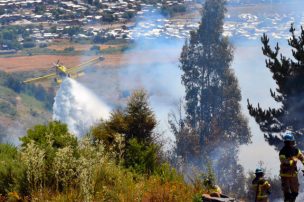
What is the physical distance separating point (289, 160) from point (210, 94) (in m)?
45.3

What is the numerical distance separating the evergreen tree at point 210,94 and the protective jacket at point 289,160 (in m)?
40.0

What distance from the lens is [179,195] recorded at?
10.6m

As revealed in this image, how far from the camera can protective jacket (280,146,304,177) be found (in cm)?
1203

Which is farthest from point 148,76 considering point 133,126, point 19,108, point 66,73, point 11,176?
point 11,176

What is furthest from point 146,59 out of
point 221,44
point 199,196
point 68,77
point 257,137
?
point 199,196

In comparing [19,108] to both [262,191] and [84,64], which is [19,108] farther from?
[262,191]

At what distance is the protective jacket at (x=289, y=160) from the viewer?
12.0m

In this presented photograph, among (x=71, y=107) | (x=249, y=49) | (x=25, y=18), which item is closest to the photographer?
(x=71, y=107)

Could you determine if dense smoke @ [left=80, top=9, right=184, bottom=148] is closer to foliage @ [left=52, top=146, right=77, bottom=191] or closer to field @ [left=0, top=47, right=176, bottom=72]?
field @ [left=0, top=47, right=176, bottom=72]

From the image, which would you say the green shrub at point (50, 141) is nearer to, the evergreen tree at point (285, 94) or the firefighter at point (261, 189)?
the firefighter at point (261, 189)

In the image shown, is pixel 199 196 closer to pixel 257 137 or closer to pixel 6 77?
pixel 257 137

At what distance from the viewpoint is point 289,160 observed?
12039mm

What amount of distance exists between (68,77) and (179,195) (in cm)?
10762

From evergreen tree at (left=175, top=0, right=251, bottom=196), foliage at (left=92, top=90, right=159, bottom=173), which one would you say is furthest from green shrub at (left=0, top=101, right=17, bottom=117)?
foliage at (left=92, top=90, right=159, bottom=173)
